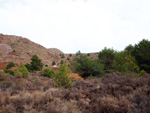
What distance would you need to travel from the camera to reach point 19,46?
151 ft

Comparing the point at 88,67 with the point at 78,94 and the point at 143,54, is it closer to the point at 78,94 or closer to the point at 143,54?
the point at 143,54

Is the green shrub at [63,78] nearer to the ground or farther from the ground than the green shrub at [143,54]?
nearer to the ground

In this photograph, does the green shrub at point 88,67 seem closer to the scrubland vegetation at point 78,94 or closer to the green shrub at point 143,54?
the scrubland vegetation at point 78,94

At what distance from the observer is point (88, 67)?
24031 millimetres

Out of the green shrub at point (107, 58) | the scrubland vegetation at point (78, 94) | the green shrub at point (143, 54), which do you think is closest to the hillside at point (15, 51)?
the green shrub at point (107, 58)

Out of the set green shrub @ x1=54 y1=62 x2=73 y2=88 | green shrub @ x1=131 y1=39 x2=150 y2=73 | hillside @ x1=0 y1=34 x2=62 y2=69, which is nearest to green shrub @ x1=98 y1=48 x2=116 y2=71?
green shrub @ x1=131 y1=39 x2=150 y2=73

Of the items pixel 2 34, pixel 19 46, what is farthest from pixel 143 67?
pixel 2 34

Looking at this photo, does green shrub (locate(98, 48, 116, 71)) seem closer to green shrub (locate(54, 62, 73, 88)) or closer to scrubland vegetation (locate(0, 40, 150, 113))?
scrubland vegetation (locate(0, 40, 150, 113))

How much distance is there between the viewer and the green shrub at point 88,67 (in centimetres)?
2361

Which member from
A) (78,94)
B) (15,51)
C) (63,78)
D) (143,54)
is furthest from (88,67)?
(15,51)

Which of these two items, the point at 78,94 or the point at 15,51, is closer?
the point at 78,94

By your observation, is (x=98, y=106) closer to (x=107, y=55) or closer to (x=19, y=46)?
(x=107, y=55)

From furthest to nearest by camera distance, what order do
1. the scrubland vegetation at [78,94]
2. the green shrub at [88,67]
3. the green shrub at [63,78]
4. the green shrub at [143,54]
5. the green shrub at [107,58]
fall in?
the green shrub at [107,58] → the green shrub at [88,67] → the green shrub at [143,54] → the green shrub at [63,78] → the scrubland vegetation at [78,94]

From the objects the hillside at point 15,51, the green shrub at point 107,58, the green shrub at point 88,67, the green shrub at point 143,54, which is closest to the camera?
the green shrub at point 143,54
